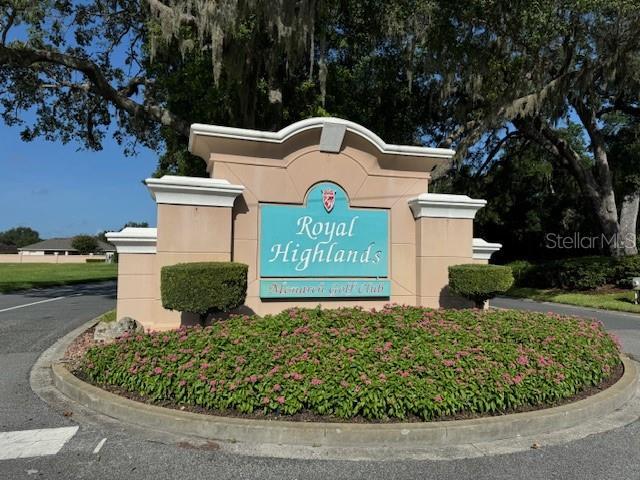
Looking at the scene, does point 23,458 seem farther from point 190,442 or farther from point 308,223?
point 308,223

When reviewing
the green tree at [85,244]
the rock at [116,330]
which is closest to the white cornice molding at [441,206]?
the rock at [116,330]

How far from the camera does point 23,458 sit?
3822 millimetres

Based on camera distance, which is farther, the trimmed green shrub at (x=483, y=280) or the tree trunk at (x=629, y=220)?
the tree trunk at (x=629, y=220)

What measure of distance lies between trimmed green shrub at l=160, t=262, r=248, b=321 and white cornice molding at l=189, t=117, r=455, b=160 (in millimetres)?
2298

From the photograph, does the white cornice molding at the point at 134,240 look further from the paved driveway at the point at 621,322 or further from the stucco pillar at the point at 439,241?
the paved driveway at the point at 621,322

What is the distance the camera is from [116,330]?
23.9 ft

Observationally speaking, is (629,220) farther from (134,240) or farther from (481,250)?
(134,240)

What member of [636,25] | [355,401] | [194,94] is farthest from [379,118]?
[355,401]

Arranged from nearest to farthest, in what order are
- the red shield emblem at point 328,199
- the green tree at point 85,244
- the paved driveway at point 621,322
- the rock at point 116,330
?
1. the rock at point 116,330
2. the red shield emblem at point 328,199
3. the paved driveway at point 621,322
4. the green tree at point 85,244

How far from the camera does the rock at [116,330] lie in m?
7.18

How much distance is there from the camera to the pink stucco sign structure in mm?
7723

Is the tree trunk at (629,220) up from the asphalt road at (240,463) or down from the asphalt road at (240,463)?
up

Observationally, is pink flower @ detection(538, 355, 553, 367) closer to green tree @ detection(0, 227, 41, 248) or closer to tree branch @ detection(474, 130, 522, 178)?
tree branch @ detection(474, 130, 522, 178)

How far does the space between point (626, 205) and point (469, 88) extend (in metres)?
11.7
